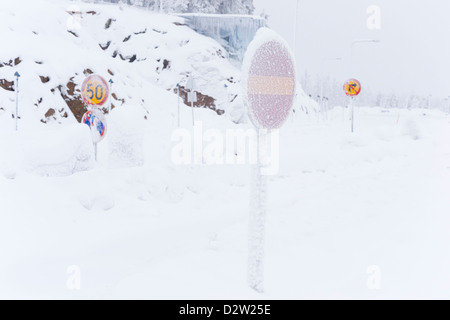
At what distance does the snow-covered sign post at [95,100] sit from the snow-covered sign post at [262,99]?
6.72m

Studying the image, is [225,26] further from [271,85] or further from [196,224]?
Result: [271,85]

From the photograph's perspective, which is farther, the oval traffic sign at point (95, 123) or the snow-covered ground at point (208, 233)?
the oval traffic sign at point (95, 123)

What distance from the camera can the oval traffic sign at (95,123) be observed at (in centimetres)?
1033

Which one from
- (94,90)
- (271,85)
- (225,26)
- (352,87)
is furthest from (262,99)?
(225,26)

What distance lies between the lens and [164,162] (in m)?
11.4

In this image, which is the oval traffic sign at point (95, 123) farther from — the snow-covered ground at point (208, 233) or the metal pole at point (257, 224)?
the metal pole at point (257, 224)

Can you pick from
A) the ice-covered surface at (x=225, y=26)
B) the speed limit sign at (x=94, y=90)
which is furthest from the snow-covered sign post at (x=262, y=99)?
the ice-covered surface at (x=225, y=26)

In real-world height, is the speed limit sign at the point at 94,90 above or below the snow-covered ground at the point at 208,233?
above

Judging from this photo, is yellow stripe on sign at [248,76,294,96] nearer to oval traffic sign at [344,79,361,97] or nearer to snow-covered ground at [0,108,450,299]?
snow-covered ground at [0,108,450,299]

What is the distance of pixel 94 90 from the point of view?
1102cm

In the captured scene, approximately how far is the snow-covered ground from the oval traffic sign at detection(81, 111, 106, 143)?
1.47 metres

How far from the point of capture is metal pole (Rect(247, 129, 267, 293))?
4574 millimetres

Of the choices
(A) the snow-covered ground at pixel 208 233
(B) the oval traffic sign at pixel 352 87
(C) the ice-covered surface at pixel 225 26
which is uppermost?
(C) the ice-covered surface at pixel 225 26

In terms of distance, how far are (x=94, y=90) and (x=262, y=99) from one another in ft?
25.1
